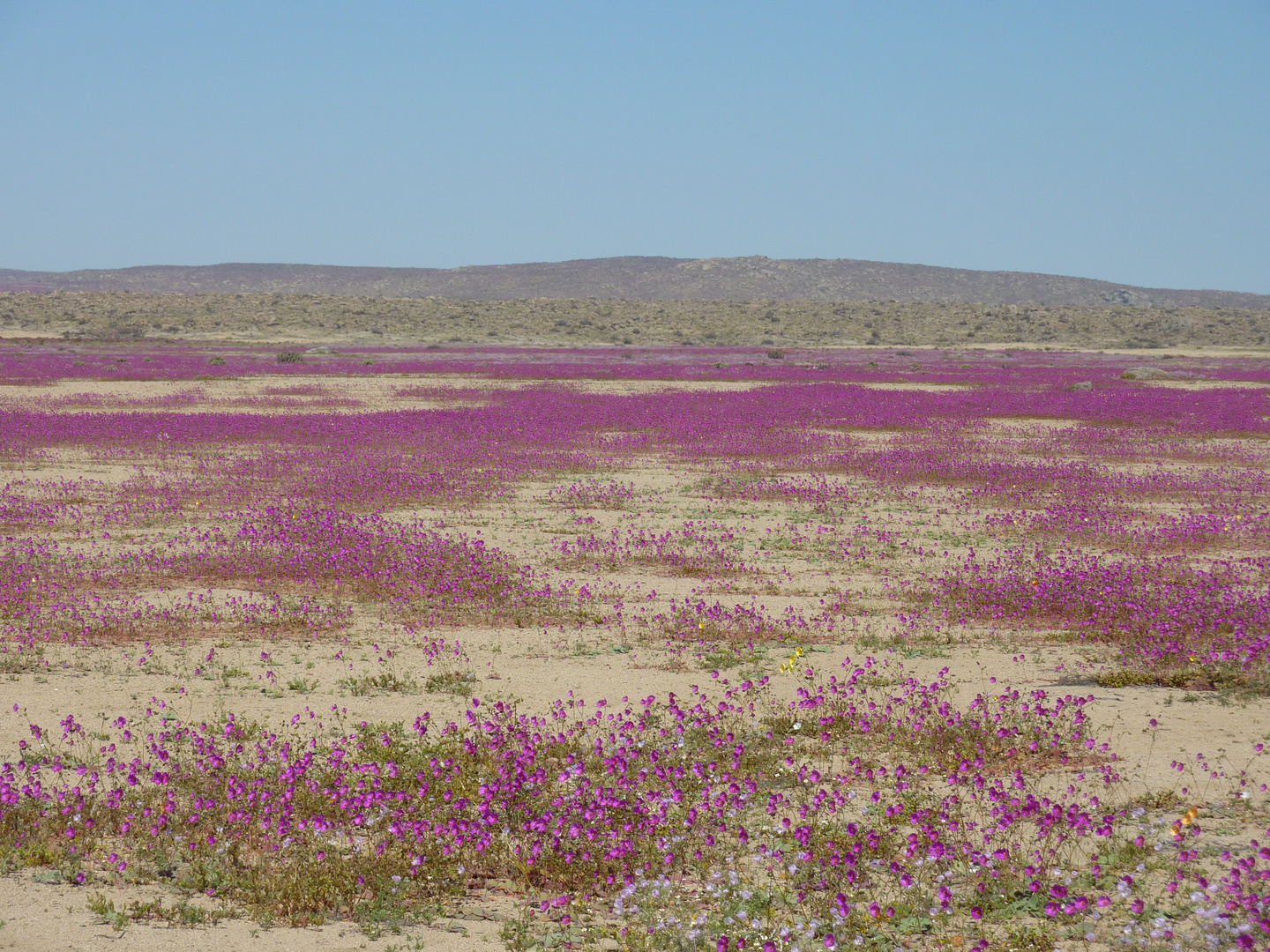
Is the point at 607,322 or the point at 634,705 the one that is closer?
the point at 634,705

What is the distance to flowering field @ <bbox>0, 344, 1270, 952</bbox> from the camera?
5348 mm

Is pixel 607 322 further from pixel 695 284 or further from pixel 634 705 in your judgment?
pixel 634 705

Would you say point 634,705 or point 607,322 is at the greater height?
point 607,322

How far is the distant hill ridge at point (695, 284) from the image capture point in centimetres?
17312

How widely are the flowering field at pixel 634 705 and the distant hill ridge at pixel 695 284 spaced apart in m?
154

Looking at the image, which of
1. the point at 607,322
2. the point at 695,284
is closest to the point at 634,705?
the point at 607,322

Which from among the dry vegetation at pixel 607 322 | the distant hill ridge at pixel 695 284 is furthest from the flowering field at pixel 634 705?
the distant hill ridge at pixel 695 284

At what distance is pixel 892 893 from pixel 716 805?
4.35 feet

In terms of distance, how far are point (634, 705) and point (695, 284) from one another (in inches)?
6775

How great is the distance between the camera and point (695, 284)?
177000 mm

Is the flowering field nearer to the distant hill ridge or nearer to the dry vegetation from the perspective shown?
the dry vegetation

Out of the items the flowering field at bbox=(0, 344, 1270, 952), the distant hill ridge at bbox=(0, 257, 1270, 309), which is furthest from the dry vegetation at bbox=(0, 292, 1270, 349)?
the flowering field at bbox=(0, 344, 1270, 952)

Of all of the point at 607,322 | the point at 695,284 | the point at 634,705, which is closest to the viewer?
the point at 634,705

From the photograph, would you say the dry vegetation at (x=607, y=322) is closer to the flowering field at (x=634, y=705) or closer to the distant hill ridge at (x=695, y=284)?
the distant hill ridge at (x=695, y=284)
